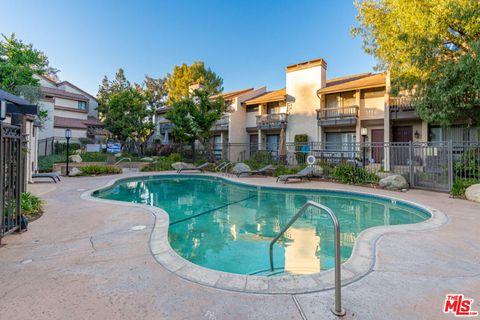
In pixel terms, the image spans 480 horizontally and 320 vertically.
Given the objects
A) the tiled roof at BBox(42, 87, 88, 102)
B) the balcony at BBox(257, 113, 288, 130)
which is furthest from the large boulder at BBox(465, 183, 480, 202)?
the tiled roof at BBox(42, 87, 88, 102)

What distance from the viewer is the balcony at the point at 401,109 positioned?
15.4 m

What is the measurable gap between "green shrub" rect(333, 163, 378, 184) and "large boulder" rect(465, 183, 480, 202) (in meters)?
3.48

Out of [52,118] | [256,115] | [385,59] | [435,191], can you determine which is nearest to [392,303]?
[435,191]

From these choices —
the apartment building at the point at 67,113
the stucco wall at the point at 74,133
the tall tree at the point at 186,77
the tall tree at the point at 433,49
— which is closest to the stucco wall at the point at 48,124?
the apartment building at the point at 67,113

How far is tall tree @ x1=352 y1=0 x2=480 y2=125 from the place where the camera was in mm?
10273

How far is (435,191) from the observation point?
32.0 ft

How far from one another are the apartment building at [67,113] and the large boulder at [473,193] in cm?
3173

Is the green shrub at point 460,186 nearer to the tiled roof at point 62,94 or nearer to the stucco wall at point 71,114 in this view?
the tiled roof at point 62,94

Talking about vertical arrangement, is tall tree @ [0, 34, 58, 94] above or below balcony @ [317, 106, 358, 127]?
above

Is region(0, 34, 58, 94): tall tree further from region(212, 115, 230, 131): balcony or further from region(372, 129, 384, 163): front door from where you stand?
region(372, 129, 384, 163): front door

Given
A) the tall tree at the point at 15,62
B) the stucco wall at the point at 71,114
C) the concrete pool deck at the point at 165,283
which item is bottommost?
the concrete pool deck at the point at 165,283

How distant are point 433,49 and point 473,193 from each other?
23.0 feet

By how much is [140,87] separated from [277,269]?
4187 centimetres

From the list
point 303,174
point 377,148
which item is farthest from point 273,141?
point 303,174
